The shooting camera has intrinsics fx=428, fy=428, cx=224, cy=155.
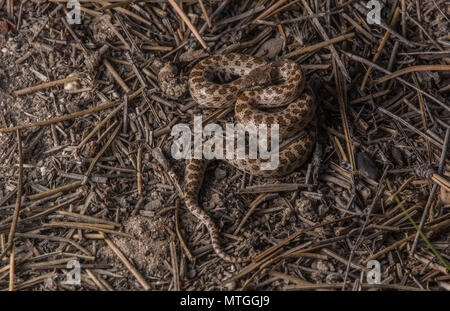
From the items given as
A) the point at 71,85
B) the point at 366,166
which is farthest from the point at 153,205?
the point at 366,166

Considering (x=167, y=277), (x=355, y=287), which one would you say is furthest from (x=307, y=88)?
(x=167, y=277)

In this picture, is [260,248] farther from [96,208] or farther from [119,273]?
[96,208]

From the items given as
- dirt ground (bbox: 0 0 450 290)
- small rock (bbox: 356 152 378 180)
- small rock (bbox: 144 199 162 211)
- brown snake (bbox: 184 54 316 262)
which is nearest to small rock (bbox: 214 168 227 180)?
dirt ground (bbox: 0 0 450 290)

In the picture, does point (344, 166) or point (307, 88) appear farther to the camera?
point (307, 88)

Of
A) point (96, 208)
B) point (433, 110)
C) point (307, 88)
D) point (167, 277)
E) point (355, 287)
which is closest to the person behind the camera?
point (355, 287)

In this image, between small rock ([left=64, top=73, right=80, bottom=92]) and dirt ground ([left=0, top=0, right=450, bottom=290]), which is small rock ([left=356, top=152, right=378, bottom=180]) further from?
small rock ([left=64, top=73, right=80, bottom=92])

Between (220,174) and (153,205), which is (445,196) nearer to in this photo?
(220,174)
